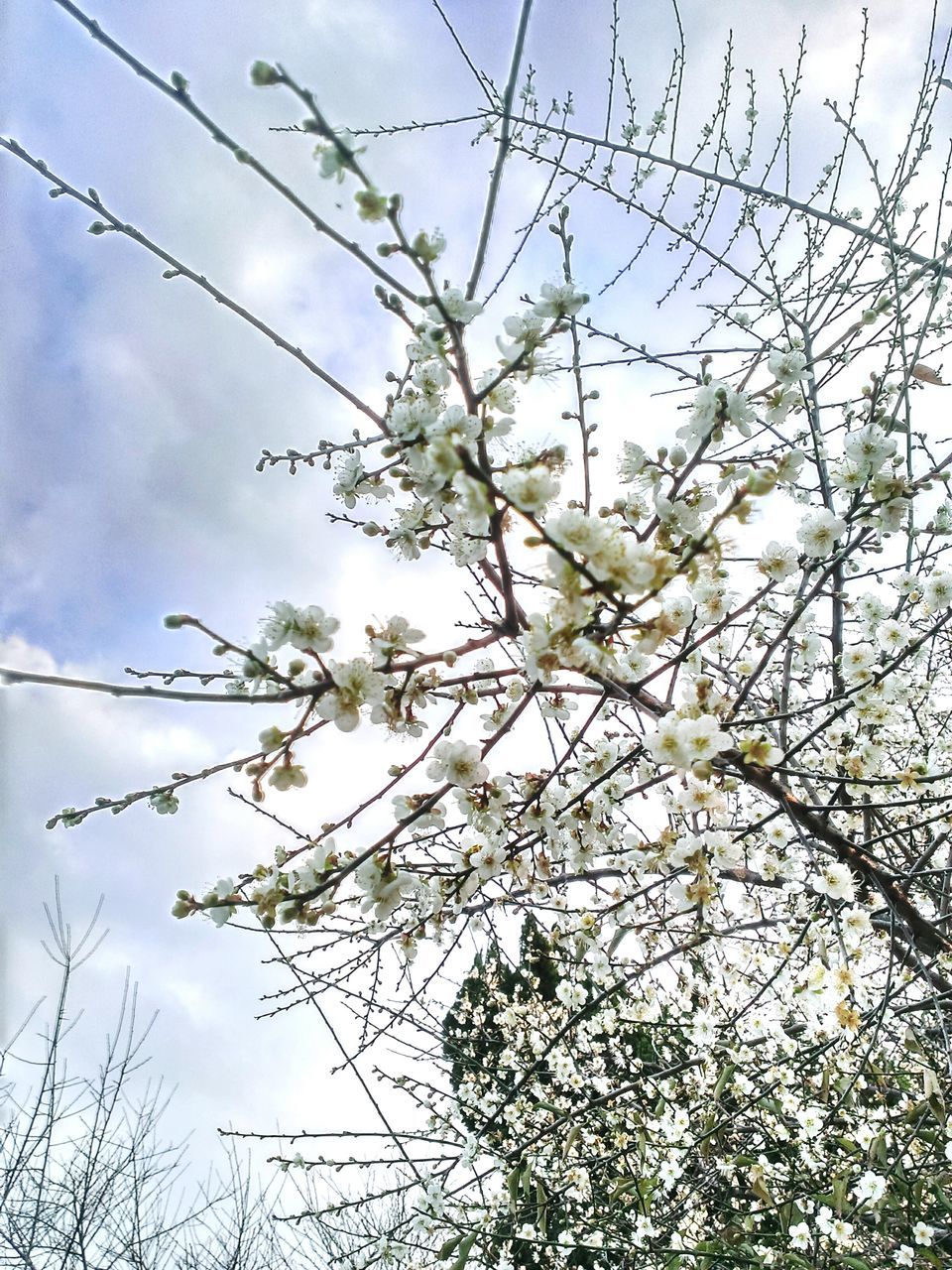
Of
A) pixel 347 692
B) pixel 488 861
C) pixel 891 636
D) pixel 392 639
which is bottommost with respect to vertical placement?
pixel 488 861

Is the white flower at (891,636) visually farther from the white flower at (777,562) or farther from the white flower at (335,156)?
the white flower at (335,156)

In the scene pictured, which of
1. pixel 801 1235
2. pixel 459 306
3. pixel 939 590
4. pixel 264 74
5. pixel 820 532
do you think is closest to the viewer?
pixel 264 74

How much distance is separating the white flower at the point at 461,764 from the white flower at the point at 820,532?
1.04m

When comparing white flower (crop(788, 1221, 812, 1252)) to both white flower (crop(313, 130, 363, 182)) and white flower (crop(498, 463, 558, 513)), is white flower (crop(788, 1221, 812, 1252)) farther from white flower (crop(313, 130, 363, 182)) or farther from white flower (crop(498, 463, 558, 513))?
white flower (crop(313, 130, 363, 182))

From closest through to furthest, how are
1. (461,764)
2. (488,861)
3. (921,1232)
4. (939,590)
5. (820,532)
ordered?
(461,764) → (488,861) → (820,532) → (939,590) → (921,1232)

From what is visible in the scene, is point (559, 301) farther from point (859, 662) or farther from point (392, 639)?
point (859, 662)

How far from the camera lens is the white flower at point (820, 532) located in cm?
165

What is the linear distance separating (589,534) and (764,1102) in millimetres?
2496

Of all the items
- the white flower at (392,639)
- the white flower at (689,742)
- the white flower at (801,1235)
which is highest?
the white flower at (392,639)

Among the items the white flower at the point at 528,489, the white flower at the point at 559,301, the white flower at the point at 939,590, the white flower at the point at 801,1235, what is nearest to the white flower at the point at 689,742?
the white flower at the point at 528,489

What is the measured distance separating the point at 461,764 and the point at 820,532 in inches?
43.6

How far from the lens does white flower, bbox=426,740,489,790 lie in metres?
1.41

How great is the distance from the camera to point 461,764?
1.42 m

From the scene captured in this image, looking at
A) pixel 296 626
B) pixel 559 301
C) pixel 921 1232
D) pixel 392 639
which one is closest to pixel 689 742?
pixel 392 639
